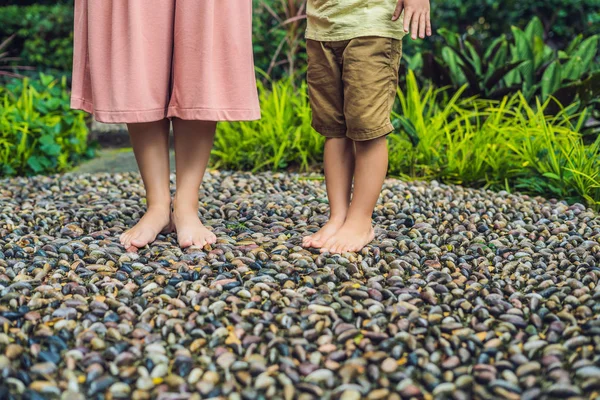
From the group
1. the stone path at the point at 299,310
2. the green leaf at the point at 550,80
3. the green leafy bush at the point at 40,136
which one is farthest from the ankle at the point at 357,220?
the green leafy bush at the point at 40,136

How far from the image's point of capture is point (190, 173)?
2.27 metres

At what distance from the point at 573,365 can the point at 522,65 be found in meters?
2.93

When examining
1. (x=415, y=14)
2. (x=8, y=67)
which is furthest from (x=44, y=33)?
(x=415, y=14)

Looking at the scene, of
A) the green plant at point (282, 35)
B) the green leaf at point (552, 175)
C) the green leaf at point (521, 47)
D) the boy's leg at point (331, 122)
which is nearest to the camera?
the boy's leg at point (331, 122)

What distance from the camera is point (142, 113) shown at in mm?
2090

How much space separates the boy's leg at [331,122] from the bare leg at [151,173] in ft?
1.81

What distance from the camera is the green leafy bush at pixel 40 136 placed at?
3.90 metres

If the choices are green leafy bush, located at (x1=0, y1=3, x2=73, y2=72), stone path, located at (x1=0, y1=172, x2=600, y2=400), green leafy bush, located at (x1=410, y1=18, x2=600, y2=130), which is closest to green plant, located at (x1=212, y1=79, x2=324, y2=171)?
green leafy bush, located at (x1=410, y1=18, x2=600, y2=130)

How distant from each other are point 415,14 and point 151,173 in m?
1.08

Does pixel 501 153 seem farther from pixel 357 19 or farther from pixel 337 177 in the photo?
pixel 357 19

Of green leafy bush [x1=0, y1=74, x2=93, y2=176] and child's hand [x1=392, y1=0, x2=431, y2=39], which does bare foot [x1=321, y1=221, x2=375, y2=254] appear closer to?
child's hand [x1=392, y1=0, x2=431, y2=39]

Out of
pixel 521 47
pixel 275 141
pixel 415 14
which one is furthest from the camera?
pixel 521 47

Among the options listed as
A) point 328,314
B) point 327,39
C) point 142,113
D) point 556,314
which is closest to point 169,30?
point 142,113

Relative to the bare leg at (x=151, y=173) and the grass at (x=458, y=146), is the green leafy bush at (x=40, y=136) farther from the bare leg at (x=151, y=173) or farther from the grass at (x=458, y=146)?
the bare leg at (x=151, y=173)
